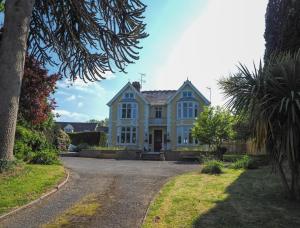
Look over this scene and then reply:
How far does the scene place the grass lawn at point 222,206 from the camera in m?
6.62

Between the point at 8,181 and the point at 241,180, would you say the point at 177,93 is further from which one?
the point at 8,181

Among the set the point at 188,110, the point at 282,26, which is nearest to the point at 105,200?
the point at 282,26

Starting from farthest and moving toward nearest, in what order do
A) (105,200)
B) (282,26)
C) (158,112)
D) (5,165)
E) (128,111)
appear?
(158,112)
(128,111)
(282,26)
(5,165)
(105,200)

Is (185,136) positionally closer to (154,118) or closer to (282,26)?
(154,118)

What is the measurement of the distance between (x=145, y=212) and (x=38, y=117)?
881cm

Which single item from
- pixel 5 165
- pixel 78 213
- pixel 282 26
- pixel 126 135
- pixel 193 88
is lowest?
pixel 78 213

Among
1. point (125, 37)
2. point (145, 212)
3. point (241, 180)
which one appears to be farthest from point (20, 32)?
point (241, 180)

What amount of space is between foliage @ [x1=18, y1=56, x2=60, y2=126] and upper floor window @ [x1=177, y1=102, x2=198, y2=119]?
79.1 feet

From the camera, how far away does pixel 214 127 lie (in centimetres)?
2628

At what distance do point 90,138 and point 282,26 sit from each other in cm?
3052

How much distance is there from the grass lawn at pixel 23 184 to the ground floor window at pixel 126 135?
89.7 ft

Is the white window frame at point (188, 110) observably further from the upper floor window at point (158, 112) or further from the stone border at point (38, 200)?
the stone border at point (38, 200)

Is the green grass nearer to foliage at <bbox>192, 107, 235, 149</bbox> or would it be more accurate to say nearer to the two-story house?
foliage at <bbox>192, 107, 235, 149</bbox>

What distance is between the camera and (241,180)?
11.9 meters
